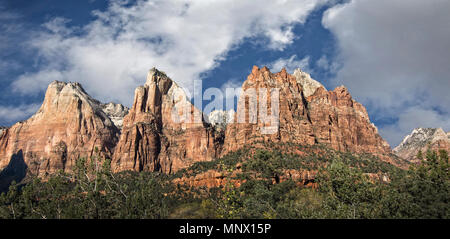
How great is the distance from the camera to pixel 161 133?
497 ft

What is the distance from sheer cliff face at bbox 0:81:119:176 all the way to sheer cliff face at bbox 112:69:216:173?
50.6 ft

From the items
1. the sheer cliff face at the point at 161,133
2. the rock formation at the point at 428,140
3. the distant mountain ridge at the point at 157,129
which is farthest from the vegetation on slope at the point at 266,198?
the rock formation at the point at 428,140

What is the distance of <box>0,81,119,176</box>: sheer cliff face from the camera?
13988 centimetres

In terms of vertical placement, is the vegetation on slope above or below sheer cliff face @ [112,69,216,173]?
below

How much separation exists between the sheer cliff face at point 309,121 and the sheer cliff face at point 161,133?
91.9ft

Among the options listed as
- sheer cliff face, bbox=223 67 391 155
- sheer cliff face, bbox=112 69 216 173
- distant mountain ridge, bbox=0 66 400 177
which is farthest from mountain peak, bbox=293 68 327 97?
sheer cliff face, bbox=112 69 216 173

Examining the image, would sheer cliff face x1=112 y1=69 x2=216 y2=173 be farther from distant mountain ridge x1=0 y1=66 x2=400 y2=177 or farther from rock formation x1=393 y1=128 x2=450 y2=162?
rock formation x1=393 y1=128 x2=450 y2=162

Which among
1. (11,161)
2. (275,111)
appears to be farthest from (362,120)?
(11,161)

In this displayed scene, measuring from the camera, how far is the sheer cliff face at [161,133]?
13688 cm

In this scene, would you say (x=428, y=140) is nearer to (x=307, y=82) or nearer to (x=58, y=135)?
(x=307, y=82)

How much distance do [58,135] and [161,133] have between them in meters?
45.6

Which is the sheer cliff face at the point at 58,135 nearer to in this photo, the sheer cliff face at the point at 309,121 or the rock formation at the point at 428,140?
the sheer cliff face at the point at 309,121

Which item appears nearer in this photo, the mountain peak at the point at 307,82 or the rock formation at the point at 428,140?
the rock formation at the point at 428,140
